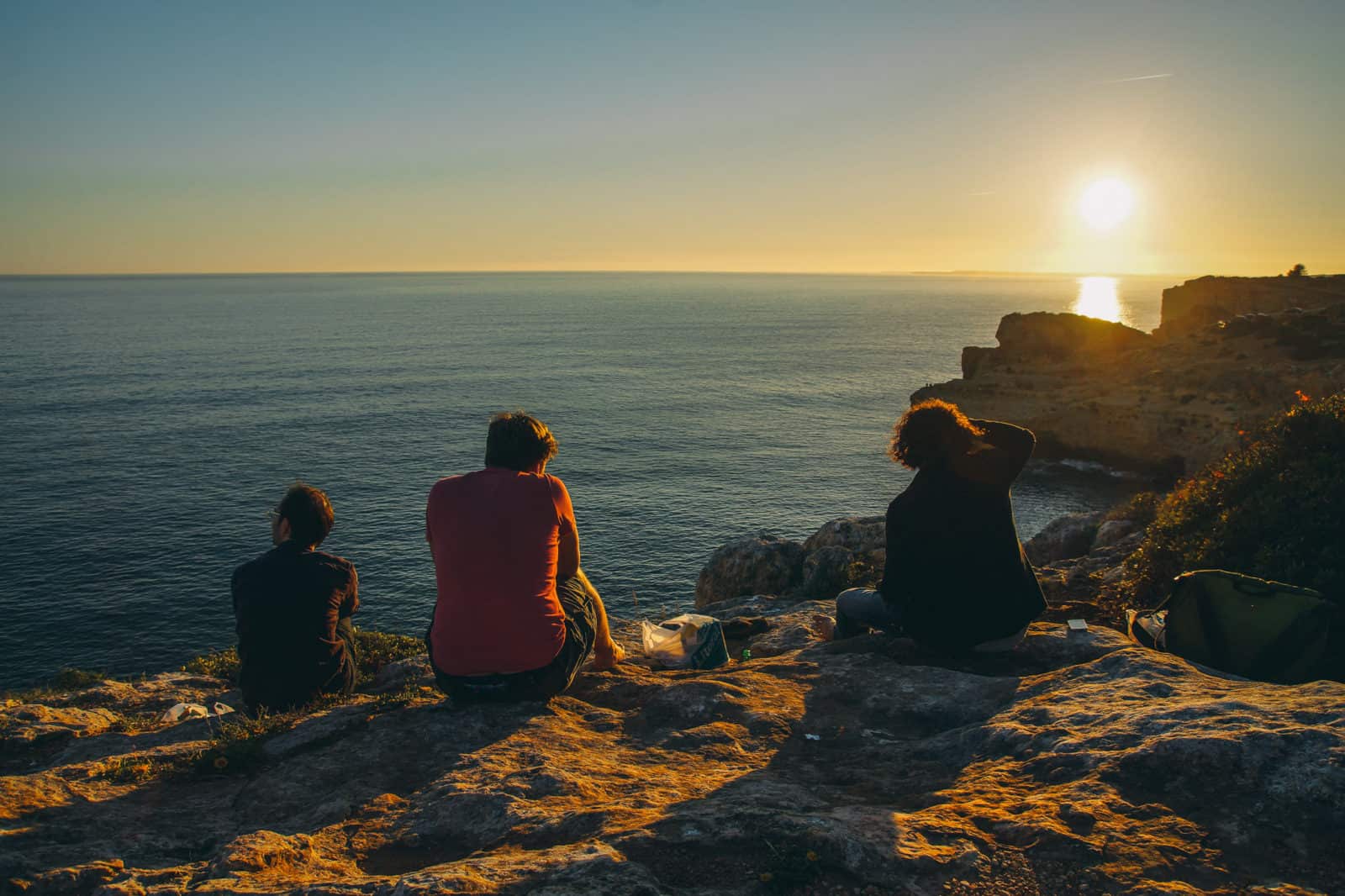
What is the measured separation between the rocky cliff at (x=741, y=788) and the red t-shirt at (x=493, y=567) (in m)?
0.52

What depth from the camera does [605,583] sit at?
37.2 meters

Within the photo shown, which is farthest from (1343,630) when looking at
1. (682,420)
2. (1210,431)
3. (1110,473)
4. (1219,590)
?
(682,420)

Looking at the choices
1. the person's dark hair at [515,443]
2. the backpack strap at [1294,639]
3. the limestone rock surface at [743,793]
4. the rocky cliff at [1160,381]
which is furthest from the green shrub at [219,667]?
the rocky cliff at [1160,381]

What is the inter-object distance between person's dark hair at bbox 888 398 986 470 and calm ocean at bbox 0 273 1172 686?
26.3 metres

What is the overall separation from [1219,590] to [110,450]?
68.8 metres

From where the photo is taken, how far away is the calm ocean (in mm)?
35000

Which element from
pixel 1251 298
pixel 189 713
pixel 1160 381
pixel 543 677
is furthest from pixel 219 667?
pixel 1251 298

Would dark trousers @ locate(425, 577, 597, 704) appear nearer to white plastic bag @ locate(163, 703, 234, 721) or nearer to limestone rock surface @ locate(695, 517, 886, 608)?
white plastic bag @ locate(163, 703, 234, 721)

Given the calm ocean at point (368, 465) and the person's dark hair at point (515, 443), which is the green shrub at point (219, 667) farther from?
the calm ocean at point (368, 465)

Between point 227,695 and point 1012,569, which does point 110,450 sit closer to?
point 227,695

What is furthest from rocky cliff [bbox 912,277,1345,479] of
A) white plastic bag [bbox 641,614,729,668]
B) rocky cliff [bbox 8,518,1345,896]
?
rocky cliff [bbox 8,518,1345,896]

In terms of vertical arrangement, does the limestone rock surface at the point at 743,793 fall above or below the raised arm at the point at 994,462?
below

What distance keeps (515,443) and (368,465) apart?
54.7 m

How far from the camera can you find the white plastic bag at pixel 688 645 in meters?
8.43
